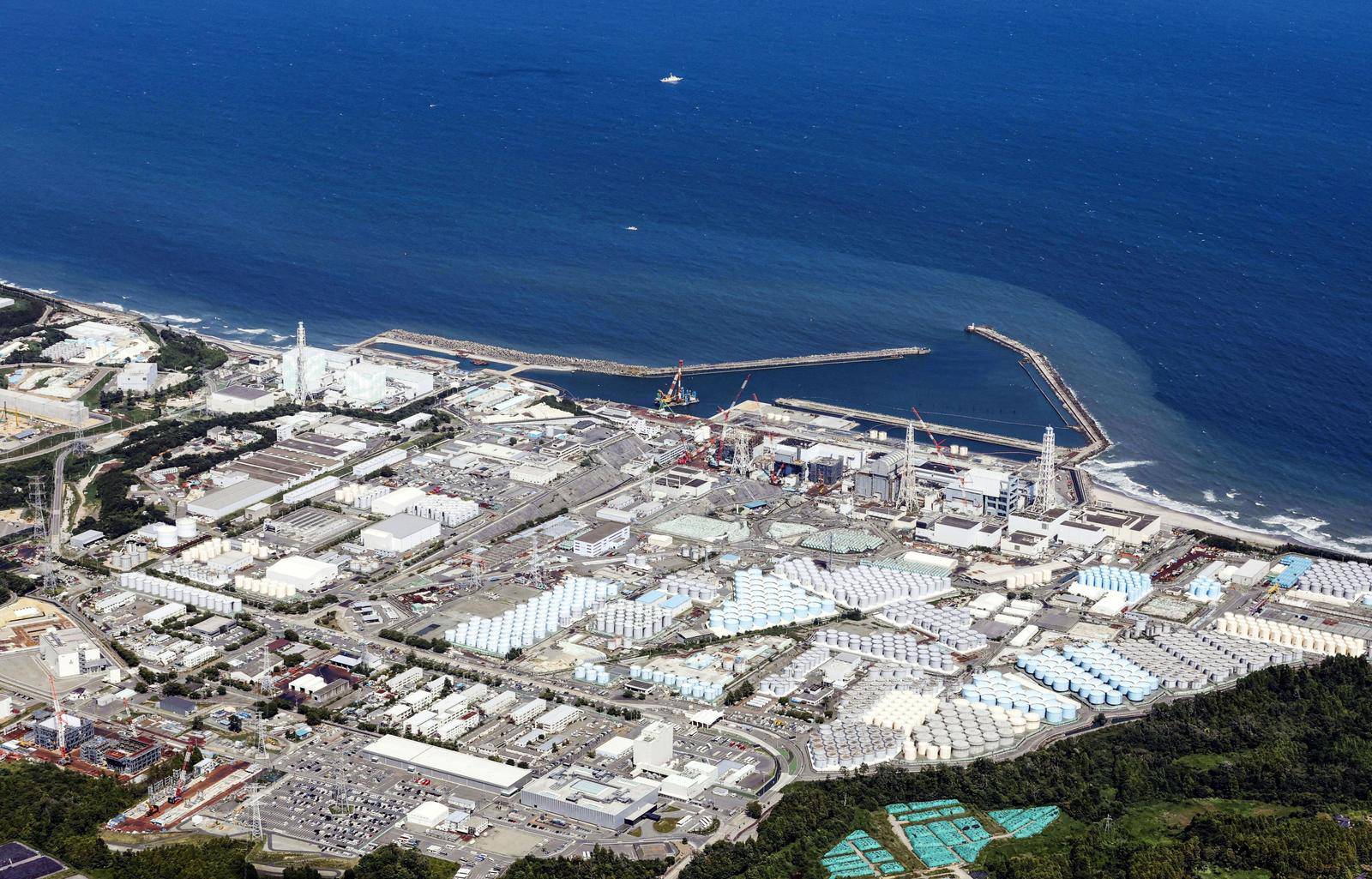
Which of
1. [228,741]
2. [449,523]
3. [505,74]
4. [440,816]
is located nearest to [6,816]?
[228,741]

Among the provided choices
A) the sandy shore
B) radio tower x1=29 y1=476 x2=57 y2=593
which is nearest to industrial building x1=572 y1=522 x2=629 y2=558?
radio tower x1=29 y1=476 x2=57 y2=593

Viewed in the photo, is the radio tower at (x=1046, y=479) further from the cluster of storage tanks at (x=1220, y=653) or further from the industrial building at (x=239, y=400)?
the industrial building at (x=239, y=400)

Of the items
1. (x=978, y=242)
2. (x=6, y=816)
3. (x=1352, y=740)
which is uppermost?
(x=978, y=242)

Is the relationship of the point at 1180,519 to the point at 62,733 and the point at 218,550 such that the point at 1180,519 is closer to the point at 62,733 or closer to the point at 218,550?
the point at 218,550

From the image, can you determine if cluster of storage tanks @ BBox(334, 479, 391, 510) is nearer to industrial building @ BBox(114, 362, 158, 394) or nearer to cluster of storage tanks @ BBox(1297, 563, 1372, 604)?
industrial building @ BBox(114, 362, 158, 394)

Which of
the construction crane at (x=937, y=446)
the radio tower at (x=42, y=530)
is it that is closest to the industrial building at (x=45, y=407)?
the radio tower at (x=42, y=530)

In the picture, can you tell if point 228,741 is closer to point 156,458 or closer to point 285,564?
point 285,564
